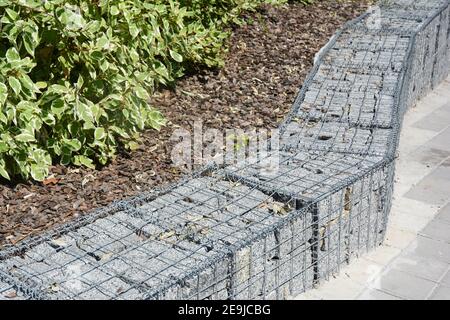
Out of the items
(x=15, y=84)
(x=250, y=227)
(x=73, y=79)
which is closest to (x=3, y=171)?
(x=15, y=84)

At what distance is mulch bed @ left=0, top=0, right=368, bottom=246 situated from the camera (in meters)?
4.07

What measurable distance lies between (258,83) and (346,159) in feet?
5.84

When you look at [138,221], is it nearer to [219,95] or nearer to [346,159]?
[346,159]

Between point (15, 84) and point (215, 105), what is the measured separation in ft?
6.88

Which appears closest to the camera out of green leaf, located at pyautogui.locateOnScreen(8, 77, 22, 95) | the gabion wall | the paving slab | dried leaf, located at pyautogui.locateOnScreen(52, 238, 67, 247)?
the gabion wall

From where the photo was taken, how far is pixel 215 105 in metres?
5.70

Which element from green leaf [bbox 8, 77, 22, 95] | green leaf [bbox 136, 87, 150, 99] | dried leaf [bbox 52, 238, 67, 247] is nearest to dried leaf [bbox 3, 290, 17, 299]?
dried leaf [bbox 52, 238, 67, 247]

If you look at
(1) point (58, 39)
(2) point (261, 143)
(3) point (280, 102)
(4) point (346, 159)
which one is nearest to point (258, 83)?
(3) point (280, 102)

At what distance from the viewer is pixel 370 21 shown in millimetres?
7934

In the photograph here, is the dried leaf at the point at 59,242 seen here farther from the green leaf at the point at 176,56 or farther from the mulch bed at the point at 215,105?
the green leaf at the point at 176,56

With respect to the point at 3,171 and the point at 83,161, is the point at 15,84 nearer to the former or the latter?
the point at 3,171

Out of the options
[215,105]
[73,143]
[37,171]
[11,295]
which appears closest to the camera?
[11,295]

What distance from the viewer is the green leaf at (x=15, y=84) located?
3.94 meters

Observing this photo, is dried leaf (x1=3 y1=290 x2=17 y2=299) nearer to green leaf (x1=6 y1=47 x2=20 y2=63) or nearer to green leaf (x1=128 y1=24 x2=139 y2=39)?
green leaf (x1=6 y1=47 x2=20 y2=63)
